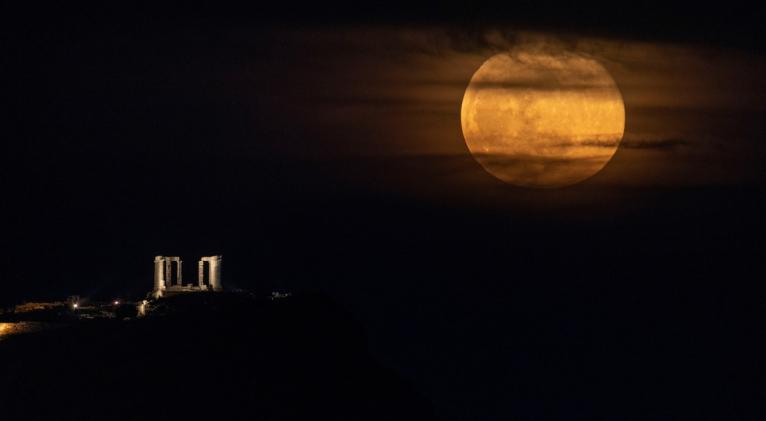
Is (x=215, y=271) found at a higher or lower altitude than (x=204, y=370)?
higher

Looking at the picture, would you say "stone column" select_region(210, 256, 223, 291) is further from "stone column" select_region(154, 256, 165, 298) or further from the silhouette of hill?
the silhouette of hill

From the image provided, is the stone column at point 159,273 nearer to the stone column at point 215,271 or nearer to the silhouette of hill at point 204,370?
the stone column at point 215,271

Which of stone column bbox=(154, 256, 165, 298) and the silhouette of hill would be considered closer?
the silhouette of hill

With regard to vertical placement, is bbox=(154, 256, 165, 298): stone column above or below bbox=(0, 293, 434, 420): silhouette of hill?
above

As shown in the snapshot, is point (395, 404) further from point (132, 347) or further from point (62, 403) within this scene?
point (62, 403)

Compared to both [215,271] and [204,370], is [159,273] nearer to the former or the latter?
[215,271]

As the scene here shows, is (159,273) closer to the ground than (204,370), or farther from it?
farther from it

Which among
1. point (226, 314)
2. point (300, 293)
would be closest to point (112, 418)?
point (226, 314)

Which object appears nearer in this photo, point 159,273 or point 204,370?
point 204,370

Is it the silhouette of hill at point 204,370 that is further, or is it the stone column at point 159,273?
the stone column at point 159,273

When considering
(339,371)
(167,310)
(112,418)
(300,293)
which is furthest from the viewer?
(300,293)

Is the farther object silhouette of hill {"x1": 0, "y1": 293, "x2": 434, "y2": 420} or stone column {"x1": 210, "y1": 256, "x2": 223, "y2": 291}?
stone column {"x1": 210, "y1": 256, "x2": 223, "y2": 291}
